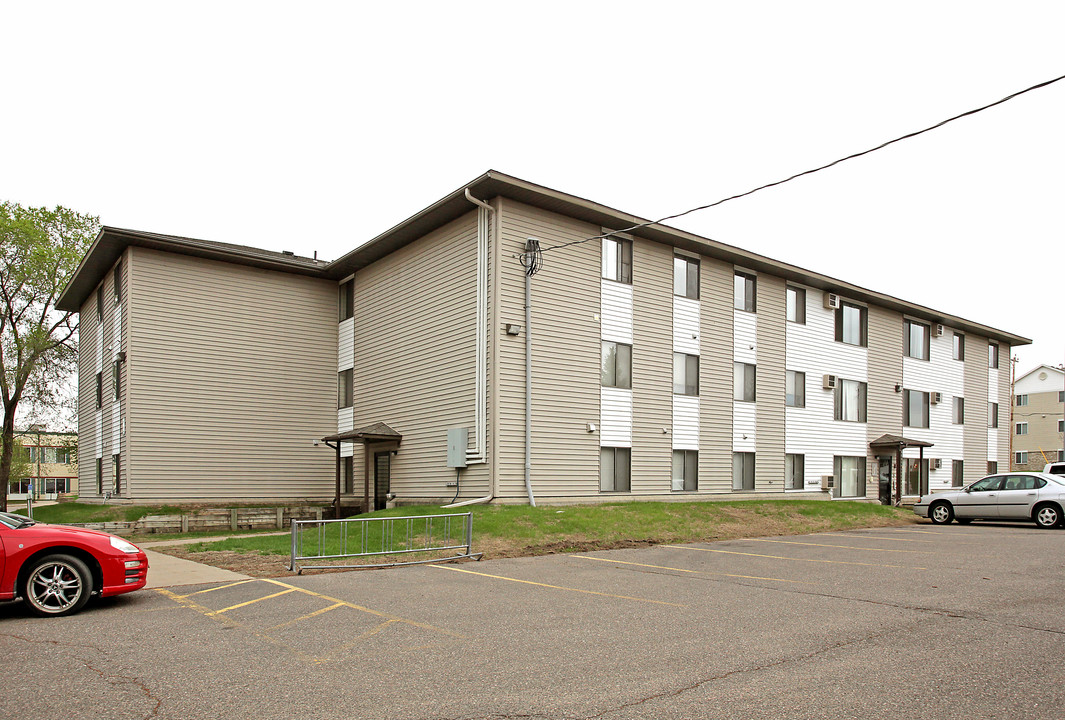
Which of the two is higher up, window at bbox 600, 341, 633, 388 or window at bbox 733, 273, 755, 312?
window at bbox 733, 273, 755, 312

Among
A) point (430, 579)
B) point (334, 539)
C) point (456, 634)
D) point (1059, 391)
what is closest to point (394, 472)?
point (334, 539)

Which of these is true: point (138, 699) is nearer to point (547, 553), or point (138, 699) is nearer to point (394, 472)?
point (547, 553)

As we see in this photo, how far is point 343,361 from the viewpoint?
92.6ft

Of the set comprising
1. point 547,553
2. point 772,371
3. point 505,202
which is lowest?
point 547,553

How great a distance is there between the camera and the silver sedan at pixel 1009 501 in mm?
21062

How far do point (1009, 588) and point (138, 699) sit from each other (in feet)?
33.5

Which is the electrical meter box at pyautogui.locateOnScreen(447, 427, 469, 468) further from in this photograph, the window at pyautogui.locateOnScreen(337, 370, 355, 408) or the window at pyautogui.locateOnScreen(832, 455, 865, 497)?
the window at pyautogui.locateOnScreen(832, 455, 865, 497)

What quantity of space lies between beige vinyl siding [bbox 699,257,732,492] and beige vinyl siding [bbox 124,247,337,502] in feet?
41.0

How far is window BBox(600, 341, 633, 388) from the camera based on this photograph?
2320cm

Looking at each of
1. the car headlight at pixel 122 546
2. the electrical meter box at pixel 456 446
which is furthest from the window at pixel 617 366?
the car headlight at pixel 122 546

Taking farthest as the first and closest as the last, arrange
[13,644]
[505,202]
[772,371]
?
1. [772,371]
2. [505,202]
3. [13,644]

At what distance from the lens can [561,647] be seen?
7.38 m

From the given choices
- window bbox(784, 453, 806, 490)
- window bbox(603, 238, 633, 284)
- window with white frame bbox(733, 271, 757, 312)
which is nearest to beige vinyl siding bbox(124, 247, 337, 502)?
window bbox(603, 238, 633, 284)

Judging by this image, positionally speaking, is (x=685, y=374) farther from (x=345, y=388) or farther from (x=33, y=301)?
(x=33, y=301)
